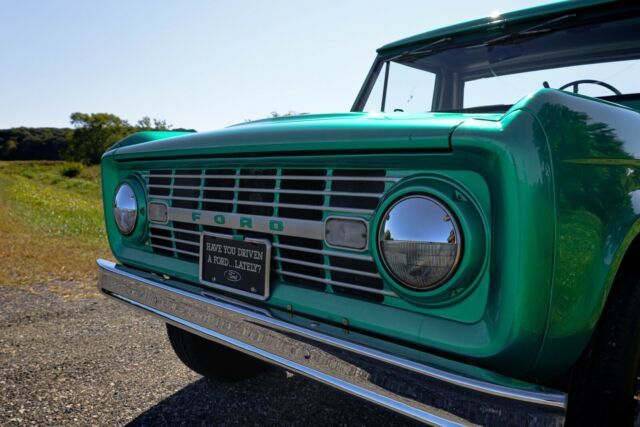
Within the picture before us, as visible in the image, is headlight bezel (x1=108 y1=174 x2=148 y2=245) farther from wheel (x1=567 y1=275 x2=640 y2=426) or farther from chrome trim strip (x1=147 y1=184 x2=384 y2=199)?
wheel (x1=567 y1=275 x2=640 y2=426)

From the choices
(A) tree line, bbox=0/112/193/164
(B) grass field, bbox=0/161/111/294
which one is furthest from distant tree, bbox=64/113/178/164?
(B) grass field, bbox=0/161/111/294

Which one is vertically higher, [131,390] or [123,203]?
[123,203]

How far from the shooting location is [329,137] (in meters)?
1.47

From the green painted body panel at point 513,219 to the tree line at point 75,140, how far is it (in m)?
64.3

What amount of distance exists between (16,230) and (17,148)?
2705 inches

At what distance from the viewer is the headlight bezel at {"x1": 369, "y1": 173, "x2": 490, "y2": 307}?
1228 millimetres

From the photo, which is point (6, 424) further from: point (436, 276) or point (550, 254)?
point (550, 254)

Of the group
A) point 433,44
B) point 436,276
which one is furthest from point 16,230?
point 436,276

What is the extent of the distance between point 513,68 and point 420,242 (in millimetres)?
1643

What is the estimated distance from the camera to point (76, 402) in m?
2.35

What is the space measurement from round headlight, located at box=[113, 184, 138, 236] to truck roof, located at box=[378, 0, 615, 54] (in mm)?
1755

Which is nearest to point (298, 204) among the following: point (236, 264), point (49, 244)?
point (236, 264)

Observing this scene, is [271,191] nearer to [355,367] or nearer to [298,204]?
[298,204]

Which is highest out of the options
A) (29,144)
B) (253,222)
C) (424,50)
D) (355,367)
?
(29,144)
